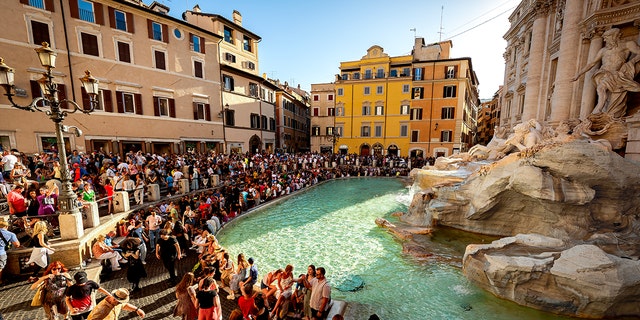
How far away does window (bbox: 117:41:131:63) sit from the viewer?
17.8 meters

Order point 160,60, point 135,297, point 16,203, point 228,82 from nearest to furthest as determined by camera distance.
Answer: point 135,297
point 16,203
point 160,60
point 228,82

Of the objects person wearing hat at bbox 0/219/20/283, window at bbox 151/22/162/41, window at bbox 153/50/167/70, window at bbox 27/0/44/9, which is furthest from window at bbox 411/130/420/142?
window at bbox 27/0/44/9

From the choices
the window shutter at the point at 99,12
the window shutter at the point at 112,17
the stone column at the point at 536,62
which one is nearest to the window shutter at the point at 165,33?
the window shutter at the point at 112,17

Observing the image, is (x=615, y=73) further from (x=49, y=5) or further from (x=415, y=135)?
(x=49, y=5)

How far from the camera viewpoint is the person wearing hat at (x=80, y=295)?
3885 mm

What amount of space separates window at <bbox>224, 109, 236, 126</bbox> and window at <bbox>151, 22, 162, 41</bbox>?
787 cm

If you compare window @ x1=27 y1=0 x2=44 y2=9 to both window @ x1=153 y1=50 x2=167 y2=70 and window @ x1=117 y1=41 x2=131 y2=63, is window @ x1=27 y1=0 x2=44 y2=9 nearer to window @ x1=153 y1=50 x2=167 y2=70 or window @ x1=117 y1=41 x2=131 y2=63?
window @ x1=117 y1=41 x2=131 y2=63

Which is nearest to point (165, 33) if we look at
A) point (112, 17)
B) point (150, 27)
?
point (150, 27)

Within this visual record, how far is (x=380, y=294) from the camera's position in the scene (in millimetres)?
6469

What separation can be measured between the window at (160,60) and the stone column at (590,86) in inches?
1044

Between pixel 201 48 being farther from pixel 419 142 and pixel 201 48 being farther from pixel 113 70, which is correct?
pixel 419 142

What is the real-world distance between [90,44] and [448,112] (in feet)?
116

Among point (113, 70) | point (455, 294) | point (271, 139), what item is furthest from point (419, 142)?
point (113, 70)

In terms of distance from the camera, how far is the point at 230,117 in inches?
991
